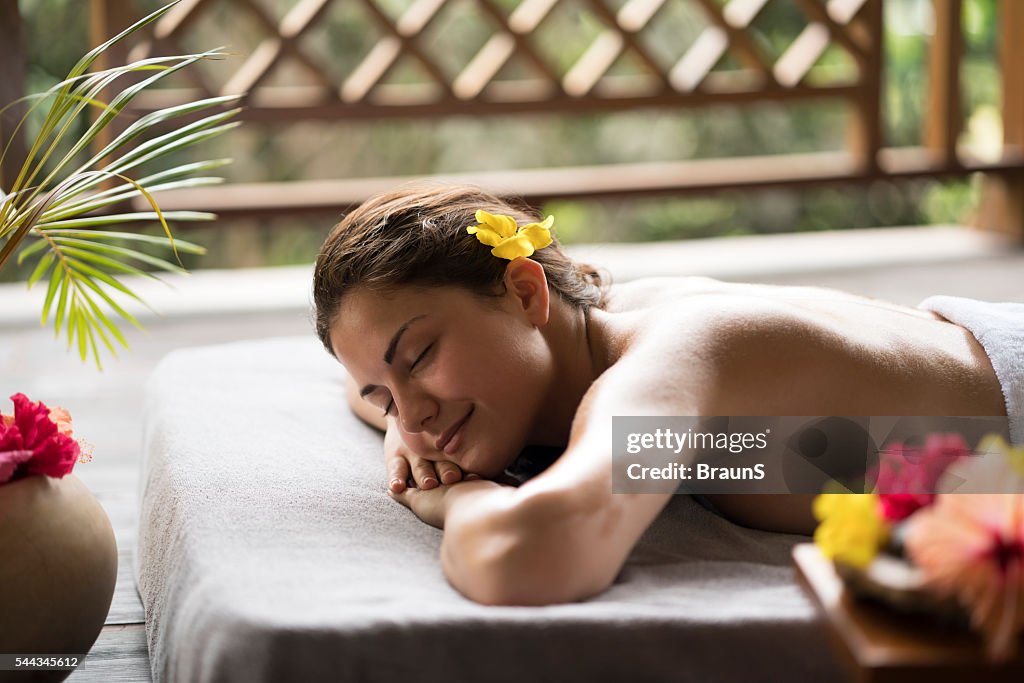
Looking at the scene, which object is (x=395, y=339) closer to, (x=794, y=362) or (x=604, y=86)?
(x=794, y=362)

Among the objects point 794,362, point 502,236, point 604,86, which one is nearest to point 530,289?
point 502,236

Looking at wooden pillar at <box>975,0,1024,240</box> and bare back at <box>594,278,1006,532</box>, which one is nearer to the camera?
bare back at <box>594,278,1006,532</box>

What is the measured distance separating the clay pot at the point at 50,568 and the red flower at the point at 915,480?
0.80 m

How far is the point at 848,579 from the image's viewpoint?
0.96 meters

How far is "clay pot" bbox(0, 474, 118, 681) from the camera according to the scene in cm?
127

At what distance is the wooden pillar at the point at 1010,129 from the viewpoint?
4633 mm

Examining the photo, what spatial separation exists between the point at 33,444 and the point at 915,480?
87 centimetres

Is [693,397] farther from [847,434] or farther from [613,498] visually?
[847,434]

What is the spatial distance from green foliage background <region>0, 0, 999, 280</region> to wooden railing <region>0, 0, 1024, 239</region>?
1244 mm

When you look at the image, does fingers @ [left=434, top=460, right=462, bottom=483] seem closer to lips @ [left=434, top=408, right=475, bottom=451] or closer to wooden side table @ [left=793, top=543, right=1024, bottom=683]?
lips @ [left=434, top=408, right=475, bottom=451]

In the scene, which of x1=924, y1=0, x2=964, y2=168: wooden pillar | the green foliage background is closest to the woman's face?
x1=924, y1=0, x2=964, y2=168: wooden pillar

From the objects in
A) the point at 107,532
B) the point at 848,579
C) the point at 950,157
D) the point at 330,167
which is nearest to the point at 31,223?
the point at 107,532

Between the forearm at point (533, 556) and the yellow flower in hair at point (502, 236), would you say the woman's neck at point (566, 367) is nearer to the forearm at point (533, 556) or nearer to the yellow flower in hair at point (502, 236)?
the yellow flower in hair at point (502, 236)

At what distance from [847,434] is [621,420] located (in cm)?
35
